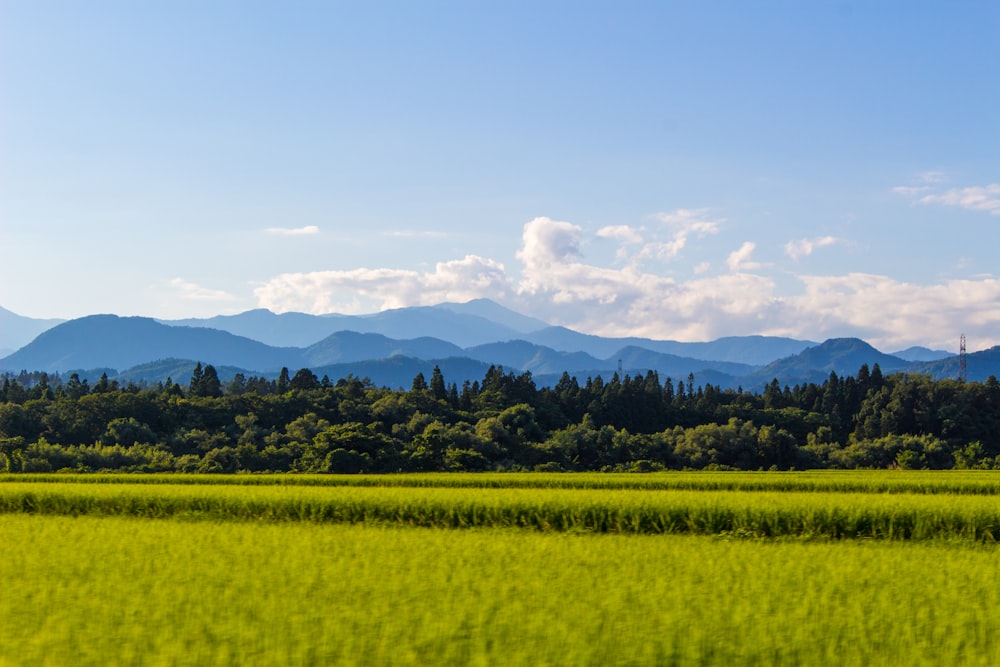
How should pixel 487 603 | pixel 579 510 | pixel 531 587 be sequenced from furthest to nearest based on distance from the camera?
1. pixel 579 510
2. pixel 531 587
3. pixel 487 603

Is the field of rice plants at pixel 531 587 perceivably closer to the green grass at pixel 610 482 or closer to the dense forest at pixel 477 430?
the green grass at pixel 610 482

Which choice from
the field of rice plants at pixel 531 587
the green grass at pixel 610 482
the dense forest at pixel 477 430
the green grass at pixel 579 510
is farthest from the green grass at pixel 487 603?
the dense forest at pixel 477 430

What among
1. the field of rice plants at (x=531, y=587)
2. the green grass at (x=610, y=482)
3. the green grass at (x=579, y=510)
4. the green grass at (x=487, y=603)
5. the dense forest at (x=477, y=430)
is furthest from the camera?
the dense forest at (x=477, y=430)

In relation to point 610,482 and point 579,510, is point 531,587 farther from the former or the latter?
point 610,482

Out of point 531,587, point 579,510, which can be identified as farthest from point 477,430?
point 531,587

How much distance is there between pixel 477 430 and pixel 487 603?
69690 mm

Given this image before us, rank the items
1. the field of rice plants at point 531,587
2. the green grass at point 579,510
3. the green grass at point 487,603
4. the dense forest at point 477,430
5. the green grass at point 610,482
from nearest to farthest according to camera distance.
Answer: the green grass at point 487,603, the field of rice plants at point 531,587, the green grass at point 579,510, the green grass at point 610,482, the dense forest at point 477,430

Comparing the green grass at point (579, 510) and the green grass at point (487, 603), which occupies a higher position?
the green grass at point (487, 603)

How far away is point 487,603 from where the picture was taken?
11.5 meters

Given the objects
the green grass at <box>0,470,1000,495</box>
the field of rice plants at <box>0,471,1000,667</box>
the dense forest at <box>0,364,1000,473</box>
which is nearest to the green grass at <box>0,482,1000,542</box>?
the field of rice plants at <box>0,471,1000,667</box>

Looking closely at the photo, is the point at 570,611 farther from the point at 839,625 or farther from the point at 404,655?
the point at 839,625

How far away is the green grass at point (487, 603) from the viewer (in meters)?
9.75

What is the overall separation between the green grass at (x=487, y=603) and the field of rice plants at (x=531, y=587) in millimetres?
45

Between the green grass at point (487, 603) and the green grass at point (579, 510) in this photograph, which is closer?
the green grass at point (487, 603)
